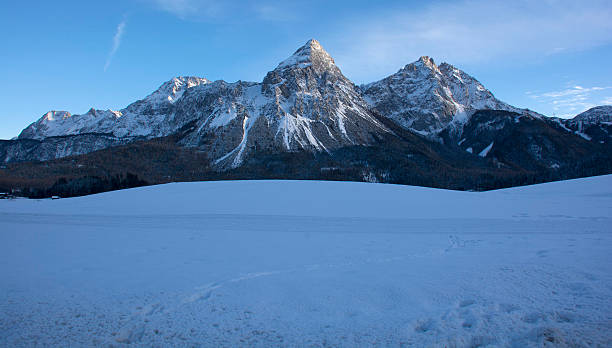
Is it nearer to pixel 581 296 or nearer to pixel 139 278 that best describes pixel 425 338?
pixel 581 296

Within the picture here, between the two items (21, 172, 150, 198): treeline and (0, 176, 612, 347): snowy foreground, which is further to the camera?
(21, 172, 150, 198): treeline

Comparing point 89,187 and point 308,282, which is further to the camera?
point 89,187

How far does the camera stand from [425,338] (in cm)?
433

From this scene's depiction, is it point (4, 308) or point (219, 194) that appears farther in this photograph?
point (219, 194)

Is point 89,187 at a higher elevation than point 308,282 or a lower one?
higher

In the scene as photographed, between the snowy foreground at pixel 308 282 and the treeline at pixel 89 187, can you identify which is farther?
the treeline at pixel 89 187

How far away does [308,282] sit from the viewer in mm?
6348

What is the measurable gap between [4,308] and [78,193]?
7616 cm

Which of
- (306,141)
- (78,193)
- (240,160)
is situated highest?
(306,141)

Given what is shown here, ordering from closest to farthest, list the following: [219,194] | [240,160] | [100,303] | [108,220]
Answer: [100,303] → [108,220] → [219,194] → [240,160]

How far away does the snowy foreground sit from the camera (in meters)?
4.53

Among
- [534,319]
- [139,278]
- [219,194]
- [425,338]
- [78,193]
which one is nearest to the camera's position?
[425,338]

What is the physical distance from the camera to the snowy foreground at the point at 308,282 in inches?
178

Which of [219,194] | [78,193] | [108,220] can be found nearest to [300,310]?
[108,220]
